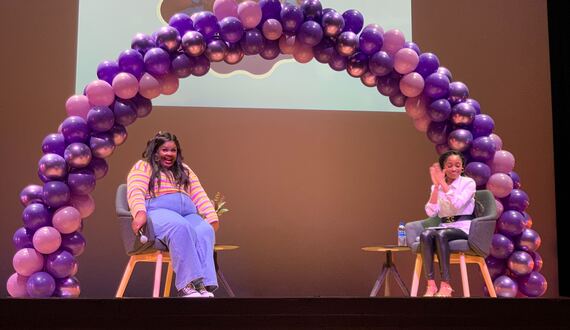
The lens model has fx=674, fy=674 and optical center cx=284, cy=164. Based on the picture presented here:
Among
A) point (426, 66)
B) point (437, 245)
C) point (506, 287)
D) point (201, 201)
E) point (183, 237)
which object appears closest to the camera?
point (183, 237)

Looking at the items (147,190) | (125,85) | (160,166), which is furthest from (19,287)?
(125,85)

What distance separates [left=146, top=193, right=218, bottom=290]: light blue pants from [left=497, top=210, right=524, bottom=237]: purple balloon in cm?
192

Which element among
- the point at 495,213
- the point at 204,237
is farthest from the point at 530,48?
the point at 204,237

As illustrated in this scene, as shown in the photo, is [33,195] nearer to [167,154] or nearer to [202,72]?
[167,154]

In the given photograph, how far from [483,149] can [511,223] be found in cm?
52

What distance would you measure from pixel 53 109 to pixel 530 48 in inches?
169

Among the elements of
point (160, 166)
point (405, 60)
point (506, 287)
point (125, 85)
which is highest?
point (405, 60)

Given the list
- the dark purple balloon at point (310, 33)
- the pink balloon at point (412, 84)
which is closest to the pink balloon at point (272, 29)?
the dark purple balloon at point (310, 33)

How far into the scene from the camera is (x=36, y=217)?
4191 millimetres

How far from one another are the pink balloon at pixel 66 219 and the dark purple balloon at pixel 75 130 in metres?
0.44

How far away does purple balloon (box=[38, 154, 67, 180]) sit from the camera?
4.23 meters

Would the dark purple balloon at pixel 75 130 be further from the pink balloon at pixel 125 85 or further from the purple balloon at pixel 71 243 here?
the purple balloon at pixel 71 243

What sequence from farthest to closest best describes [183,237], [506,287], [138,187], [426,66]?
[426,66] → [506,287] → [138,187] → [183,237]
